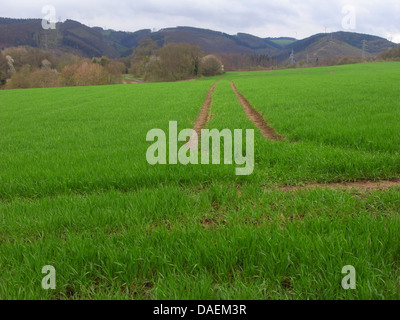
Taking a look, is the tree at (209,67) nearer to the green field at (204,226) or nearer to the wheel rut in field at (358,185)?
the green field at (204,226)

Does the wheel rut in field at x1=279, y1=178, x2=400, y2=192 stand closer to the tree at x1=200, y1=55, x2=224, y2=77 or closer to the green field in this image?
the green field

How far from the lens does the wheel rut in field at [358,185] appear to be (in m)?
4.08

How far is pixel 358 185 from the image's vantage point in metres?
4.27

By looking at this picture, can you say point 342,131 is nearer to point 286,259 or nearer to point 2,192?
point 286,259

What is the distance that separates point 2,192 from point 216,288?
4637 millimetres

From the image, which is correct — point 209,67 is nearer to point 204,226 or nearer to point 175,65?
point 175,65

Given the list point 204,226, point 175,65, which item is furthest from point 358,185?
point 175,65

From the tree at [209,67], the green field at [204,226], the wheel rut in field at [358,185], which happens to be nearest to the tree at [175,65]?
the tree at [209,67]

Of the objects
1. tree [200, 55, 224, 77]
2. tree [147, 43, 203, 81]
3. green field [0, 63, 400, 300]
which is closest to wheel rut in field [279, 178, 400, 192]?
green field [0, 63, 400, 300]

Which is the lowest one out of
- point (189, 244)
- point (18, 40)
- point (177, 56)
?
point (189, 244)

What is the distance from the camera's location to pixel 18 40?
19950 centimetres

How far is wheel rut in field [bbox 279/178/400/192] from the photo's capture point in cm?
408
